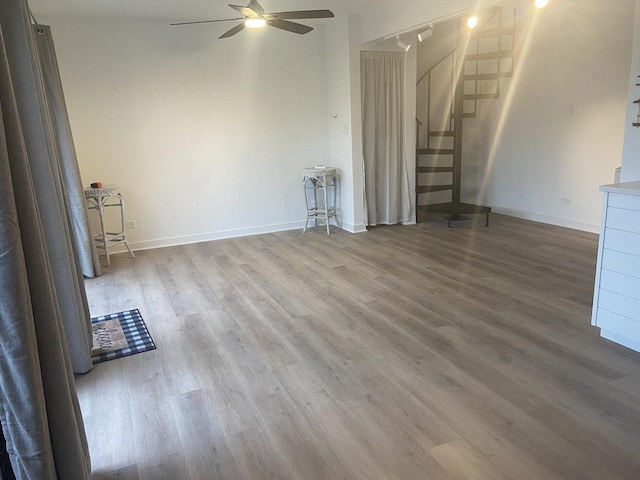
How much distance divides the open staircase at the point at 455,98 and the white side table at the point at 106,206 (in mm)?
3883

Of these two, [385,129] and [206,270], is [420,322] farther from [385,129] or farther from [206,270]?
[385,129]

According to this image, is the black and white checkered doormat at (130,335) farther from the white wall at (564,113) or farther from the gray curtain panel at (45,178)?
the white wall at (564,113)

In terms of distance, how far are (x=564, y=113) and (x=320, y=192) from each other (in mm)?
3283

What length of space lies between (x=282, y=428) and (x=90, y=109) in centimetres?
446

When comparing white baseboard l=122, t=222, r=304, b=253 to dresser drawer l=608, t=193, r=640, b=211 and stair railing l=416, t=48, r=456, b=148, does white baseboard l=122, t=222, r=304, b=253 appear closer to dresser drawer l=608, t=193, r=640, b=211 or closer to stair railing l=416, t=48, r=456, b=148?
stair railing l=416, t=48, r=456, b=148

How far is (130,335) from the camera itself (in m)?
3.29

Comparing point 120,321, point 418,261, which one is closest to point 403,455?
point 120,321

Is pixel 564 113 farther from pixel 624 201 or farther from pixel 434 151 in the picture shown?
pixel 624 201

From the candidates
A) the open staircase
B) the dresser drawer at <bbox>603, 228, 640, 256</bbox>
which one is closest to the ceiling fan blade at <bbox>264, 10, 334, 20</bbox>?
the dresser drawer at <bbox>603, 228, 640, 256</bbox>

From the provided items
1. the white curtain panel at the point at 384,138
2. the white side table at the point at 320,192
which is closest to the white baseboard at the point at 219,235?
the white side table at the point at 320,192

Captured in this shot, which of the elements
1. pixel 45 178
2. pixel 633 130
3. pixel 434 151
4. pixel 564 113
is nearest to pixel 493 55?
pixel 564 113

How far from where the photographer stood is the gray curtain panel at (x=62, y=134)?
13.3ft

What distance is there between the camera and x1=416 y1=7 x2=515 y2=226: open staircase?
636 cm

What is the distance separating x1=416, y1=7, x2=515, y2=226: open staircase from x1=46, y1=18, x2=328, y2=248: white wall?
1.79 m
